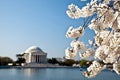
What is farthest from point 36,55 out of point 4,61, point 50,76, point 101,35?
point 101,35

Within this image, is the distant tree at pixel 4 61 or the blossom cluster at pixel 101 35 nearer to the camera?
the blossom cluster at pixel 101 35

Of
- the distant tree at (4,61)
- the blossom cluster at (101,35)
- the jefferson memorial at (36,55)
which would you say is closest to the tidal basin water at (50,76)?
the blossom cluster at (101,35)

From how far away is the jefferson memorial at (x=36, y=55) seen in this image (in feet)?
397

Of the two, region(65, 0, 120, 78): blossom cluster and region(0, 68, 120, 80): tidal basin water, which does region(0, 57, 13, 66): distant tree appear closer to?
region(0, 68, 120, 80): tidal basin water

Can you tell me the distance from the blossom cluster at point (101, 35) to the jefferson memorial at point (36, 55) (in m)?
117

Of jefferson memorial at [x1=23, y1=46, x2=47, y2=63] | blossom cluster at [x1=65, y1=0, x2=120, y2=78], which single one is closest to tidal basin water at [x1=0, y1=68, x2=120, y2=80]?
blossom cluster at [x1=65, y1=0, x2=120, y2=78]

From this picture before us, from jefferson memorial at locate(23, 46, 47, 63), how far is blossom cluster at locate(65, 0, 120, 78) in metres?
117

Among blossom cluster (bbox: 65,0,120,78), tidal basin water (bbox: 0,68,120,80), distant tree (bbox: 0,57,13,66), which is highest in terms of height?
distant tree (bbox: 0,57,13,66)

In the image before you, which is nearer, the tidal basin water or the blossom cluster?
the blossom cluster

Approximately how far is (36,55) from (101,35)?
386ft

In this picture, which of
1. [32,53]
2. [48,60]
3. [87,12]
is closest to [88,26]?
[87,12]

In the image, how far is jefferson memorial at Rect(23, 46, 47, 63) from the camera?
120938 millimetres

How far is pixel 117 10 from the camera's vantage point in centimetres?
350

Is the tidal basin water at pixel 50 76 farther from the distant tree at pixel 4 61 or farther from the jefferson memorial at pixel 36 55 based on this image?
the distant tree at pixel 4 61
